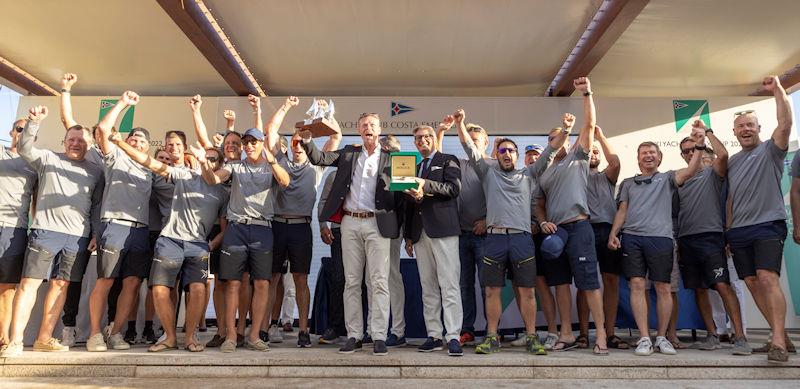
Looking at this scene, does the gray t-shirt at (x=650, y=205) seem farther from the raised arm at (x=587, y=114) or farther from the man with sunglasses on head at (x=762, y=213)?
the raised arm at (x=587, y=114)

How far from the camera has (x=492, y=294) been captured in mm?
3799

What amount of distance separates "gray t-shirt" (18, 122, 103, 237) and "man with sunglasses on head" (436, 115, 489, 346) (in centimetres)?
278

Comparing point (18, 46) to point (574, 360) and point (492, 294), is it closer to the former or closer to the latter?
point (492, 294)

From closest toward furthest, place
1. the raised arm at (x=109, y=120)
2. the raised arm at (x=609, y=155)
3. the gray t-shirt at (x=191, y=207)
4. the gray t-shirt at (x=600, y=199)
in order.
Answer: the raised arm at (x=109, y=120) < the gray t-shirt at (x=191, y=207) < the raised arm at (x=609, y=155) < the gray t-shirt at (x=600, y=199)

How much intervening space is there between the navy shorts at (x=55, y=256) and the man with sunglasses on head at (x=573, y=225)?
11.5ft

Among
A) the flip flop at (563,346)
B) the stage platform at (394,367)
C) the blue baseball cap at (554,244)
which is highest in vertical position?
the blue baseball cap at (554,244)

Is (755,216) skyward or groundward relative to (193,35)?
groundward

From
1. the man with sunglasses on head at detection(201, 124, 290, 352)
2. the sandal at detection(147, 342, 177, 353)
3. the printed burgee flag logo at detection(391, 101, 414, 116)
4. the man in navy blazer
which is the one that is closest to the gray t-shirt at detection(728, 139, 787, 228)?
the man in navy blazer

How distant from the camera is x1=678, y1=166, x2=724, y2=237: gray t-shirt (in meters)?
3.96

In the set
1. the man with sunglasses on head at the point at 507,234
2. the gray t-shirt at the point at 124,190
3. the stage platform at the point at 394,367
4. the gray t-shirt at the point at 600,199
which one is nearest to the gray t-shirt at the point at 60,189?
the gray t-shirt at the point at 124,190

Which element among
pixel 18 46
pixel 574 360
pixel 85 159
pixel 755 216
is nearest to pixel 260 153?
pixel 85 159

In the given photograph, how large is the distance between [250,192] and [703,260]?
3.53 m

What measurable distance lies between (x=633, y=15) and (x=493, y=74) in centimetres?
219

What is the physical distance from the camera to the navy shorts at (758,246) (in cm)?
348
